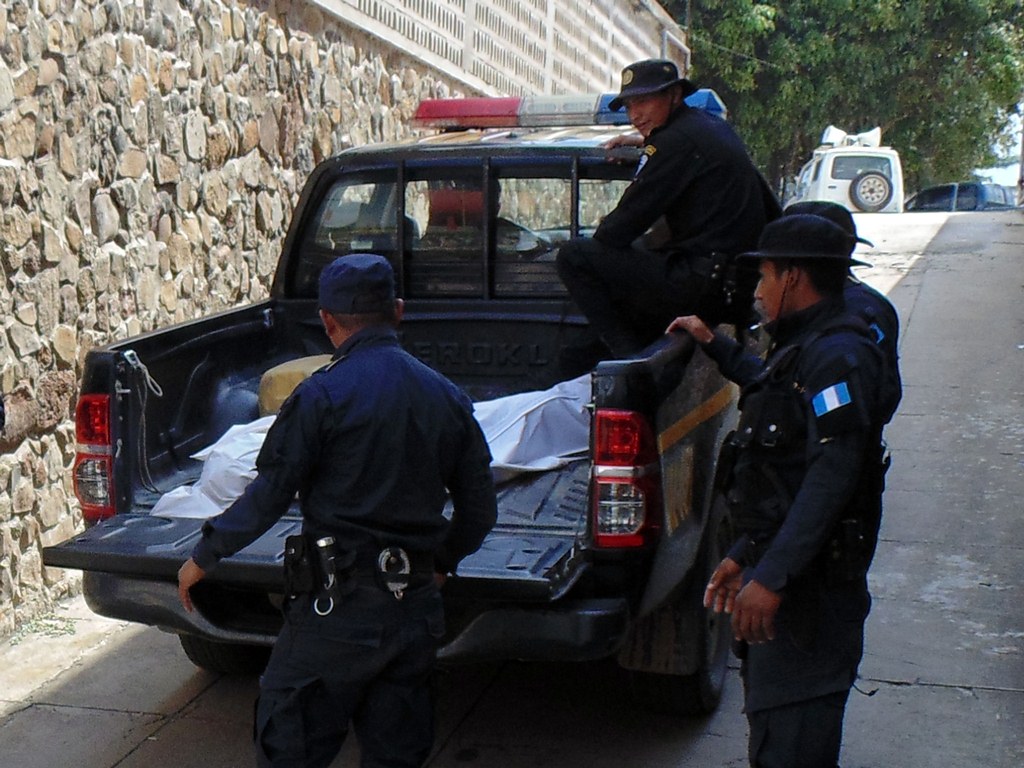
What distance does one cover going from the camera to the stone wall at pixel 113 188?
18.6 feet

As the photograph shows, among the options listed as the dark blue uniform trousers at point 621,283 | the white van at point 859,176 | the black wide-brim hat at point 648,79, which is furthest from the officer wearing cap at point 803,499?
the white van at point 859,176

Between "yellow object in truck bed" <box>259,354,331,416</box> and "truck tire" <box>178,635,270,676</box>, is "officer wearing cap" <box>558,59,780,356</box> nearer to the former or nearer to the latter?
"yellow object in truck bed" <box>259,354,331,416</box>

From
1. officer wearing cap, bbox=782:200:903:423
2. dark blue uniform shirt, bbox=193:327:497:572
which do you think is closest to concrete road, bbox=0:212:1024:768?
dark blue uniform shirt, bbox=193:327:497:572

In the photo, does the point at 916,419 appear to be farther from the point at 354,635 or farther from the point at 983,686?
the point at 354,635

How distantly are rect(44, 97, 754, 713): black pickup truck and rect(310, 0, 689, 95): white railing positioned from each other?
3.81 meters

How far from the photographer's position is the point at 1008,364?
1047 centimetres

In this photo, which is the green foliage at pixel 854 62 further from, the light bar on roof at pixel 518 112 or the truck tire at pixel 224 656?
the truck tire at pixel 224 656

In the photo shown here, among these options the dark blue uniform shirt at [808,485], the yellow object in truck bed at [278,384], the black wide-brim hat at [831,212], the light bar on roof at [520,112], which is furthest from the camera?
the light bar on roof at [520,112]

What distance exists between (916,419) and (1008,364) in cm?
191

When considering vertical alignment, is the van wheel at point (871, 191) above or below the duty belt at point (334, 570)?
below


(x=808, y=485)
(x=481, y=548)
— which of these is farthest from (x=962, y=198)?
(x=808, y=485)

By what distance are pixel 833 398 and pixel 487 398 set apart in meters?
2.61

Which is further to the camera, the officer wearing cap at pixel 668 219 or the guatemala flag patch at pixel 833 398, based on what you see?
the officer wearing cap at pixel 668 219

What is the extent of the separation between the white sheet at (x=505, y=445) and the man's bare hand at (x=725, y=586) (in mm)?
1281
